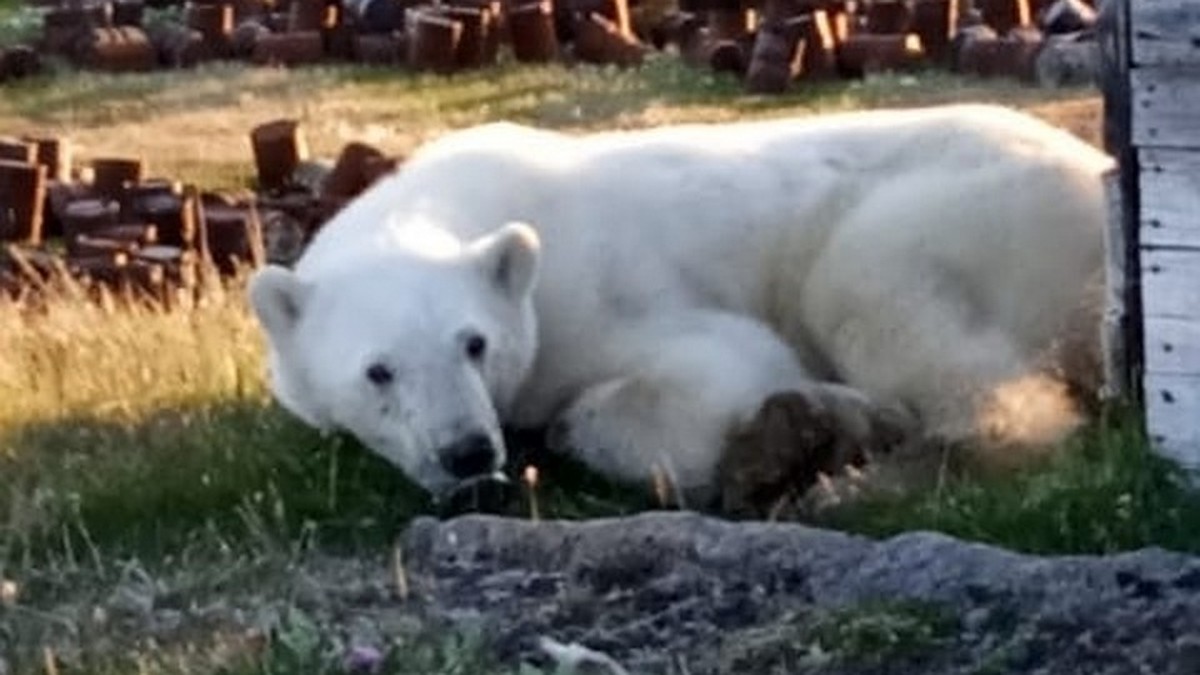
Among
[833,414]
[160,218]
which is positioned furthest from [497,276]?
[160,218]

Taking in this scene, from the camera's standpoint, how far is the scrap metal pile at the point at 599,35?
16.6m

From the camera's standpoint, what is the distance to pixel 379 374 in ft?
24.5

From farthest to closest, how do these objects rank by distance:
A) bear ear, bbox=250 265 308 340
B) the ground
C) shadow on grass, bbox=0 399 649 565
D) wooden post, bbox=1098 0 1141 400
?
bear ear, bbox=250 265 308 340 → shadow on grass, bbox=0 399 649 565 → wooden post, bbox=1098 0 1141 400 → the ground

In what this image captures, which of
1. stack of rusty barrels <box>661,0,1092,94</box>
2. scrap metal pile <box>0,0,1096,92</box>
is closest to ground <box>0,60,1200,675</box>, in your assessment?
stack of rusty barrels <box>661,0,1092,94</box>

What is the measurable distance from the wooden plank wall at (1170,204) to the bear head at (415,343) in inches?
58.2

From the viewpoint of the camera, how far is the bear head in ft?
24.0

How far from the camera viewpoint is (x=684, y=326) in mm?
7844

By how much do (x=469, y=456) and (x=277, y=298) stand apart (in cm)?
80

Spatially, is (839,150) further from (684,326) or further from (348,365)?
(348,365)

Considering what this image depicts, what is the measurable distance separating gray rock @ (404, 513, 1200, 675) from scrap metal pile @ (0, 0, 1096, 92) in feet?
32.3

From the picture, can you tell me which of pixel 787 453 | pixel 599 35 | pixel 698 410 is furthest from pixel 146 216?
pixel 599 35

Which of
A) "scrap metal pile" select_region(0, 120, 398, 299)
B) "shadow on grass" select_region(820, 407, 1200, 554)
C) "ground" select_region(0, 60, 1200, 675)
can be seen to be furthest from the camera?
"scrap metal pile" select_region(0, 120, 398, 299)

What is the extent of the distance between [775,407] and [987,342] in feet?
2.30

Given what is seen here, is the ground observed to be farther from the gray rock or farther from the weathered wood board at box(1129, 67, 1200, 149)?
the weathered wood board at box(1129, 67, 1200, 149)
